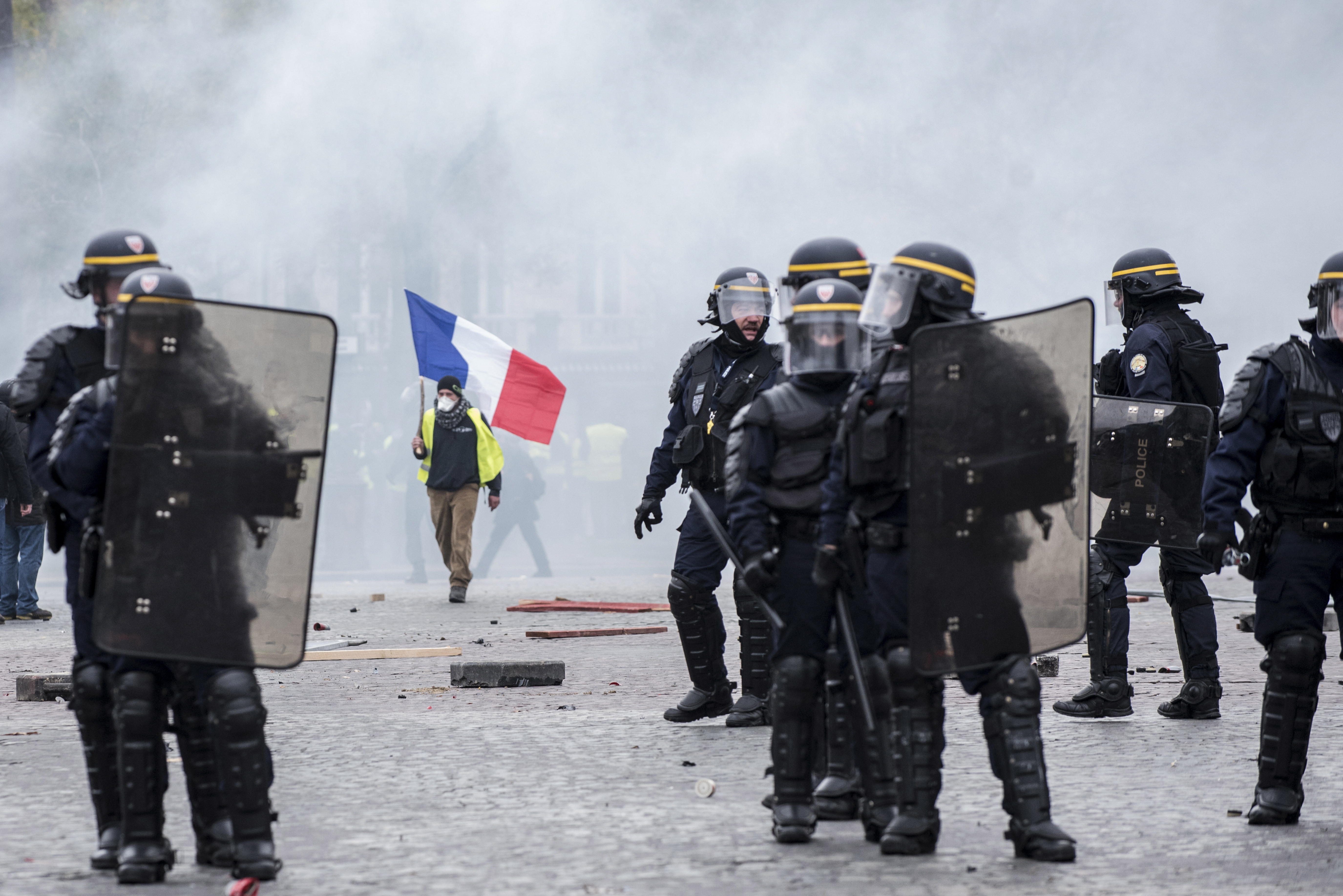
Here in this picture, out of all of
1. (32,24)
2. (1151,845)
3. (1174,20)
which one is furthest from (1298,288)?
(1151,845)

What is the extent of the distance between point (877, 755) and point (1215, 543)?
3.65ft

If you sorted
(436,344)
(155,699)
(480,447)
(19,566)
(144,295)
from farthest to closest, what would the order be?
(480,447), (436,344), (19,566), (155,699), (144,295)

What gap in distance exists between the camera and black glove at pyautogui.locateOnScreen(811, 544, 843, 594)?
403cm

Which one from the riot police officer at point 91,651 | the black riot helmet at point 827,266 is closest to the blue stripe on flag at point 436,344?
the black riot helmet at point 827,266

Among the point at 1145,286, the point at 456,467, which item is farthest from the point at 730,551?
the point at 456,467

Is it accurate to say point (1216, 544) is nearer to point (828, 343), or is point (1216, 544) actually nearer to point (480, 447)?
point (828, 343)

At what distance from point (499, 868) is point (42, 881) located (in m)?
1.03

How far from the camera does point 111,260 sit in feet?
12.6

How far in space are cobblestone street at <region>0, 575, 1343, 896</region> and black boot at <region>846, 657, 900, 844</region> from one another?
0.29 ft

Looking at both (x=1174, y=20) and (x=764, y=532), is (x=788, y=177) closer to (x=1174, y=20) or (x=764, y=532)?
(x=1174, y=20)

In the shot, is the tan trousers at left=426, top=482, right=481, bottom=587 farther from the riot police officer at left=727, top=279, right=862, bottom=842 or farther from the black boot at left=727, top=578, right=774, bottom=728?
the riot police officer at left=727, top=279, right=862, bottom=842

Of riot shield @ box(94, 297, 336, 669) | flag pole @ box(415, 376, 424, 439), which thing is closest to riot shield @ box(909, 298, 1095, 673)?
riot shield @ box(94, 297, 336, 669)

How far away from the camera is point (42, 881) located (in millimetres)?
3684

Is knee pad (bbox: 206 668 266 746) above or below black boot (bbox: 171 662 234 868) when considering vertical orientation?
above
